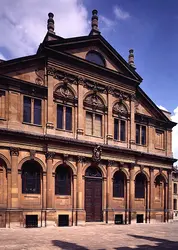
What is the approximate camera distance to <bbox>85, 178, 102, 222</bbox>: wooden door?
27.2m

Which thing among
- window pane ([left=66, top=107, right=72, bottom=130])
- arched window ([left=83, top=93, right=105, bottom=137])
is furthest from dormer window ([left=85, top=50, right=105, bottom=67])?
window pane ([left=66, top=107, right=72, bottom=130])

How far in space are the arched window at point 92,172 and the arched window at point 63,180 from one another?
2010 millimetres

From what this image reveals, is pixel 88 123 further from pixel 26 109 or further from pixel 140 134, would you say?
pixel 140 134

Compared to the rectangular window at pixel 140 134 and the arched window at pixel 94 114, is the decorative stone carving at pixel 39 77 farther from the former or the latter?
the rectangular window at pixel 140 134

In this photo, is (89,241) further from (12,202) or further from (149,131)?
(149,131)

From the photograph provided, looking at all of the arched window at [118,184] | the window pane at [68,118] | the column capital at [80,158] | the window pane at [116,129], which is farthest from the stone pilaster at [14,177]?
the window pane at [116,129]

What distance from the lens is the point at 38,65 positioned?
25.9m

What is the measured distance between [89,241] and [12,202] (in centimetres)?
834

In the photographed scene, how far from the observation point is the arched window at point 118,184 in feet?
96.9

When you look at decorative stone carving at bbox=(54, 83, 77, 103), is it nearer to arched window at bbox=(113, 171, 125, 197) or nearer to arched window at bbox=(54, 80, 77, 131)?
arched window at bbox=(54, 80, 77, 131)

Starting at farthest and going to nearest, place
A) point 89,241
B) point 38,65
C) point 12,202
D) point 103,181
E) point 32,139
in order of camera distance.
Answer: point 103,181, point 38,65, point 32,139, point 12,202, point 89,241

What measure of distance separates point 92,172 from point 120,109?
7.31 meters

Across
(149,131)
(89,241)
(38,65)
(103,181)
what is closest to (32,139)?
(38,65)

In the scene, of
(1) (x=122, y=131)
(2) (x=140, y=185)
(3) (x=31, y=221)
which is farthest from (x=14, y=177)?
(2) (x=140, y=185)
